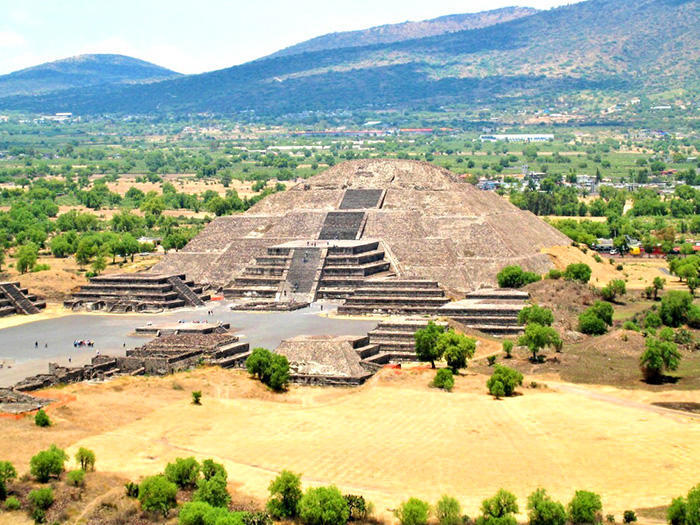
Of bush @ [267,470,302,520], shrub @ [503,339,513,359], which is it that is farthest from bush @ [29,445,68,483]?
shrub @ [503,339,513,359]

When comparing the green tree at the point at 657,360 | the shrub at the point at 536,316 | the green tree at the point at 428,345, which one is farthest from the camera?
the shrub at the point at 536,316

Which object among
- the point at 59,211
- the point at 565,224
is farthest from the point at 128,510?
the point at 59,211

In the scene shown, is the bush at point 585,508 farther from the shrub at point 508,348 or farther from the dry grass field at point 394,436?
the shrub at point 508,348

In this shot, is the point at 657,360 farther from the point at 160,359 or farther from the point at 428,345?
the point at 160,359

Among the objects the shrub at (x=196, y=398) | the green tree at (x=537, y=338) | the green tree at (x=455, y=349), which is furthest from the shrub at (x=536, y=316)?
the shrub at (x=196, y=398)

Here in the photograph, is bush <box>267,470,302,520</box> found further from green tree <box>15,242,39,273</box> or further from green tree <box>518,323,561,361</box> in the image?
green tree <box>15,242,39,273</box>
